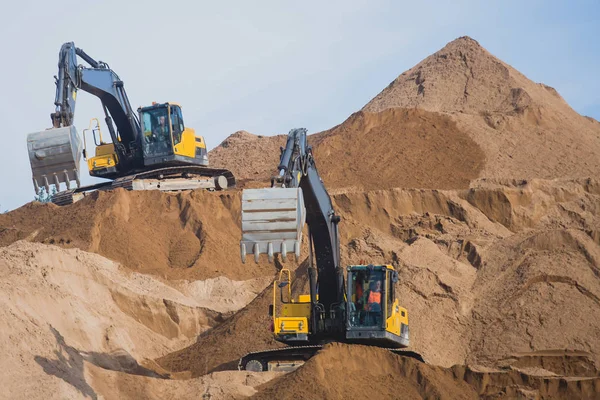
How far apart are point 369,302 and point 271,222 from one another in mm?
4404

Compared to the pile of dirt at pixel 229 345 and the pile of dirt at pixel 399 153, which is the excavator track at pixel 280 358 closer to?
the pile of dirt at pixel 229 345

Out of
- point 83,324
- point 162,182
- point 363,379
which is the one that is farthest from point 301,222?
point 162,182

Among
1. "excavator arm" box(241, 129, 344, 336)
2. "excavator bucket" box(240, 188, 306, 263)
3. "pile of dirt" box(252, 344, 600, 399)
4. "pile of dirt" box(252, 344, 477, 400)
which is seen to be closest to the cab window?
"excavator arm" box(241, 129, 344, 336)

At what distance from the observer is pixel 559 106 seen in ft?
140

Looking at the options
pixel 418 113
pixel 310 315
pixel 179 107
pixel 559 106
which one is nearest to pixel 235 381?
pixel 310 315

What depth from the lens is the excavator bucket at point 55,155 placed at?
81.0 feet

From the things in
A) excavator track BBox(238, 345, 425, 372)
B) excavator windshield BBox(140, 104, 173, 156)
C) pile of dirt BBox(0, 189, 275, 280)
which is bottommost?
excavator track BBox(238, 345, 425, 372)

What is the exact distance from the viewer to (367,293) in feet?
58.6

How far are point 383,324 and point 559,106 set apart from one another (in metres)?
27.2

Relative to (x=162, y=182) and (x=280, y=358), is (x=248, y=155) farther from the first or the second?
(x=280, y=358)

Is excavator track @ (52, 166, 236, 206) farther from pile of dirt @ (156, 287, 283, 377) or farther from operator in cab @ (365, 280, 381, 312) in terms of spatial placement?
operator in cab @ (365, 280, 381, 312)

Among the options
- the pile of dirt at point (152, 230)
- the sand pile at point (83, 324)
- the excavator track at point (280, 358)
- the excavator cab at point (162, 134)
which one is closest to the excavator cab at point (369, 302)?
the excavator track at point (280, 358)

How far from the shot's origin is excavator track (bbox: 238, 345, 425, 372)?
18.7 m

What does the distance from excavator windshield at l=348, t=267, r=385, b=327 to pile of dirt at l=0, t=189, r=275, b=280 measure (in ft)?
38.9
